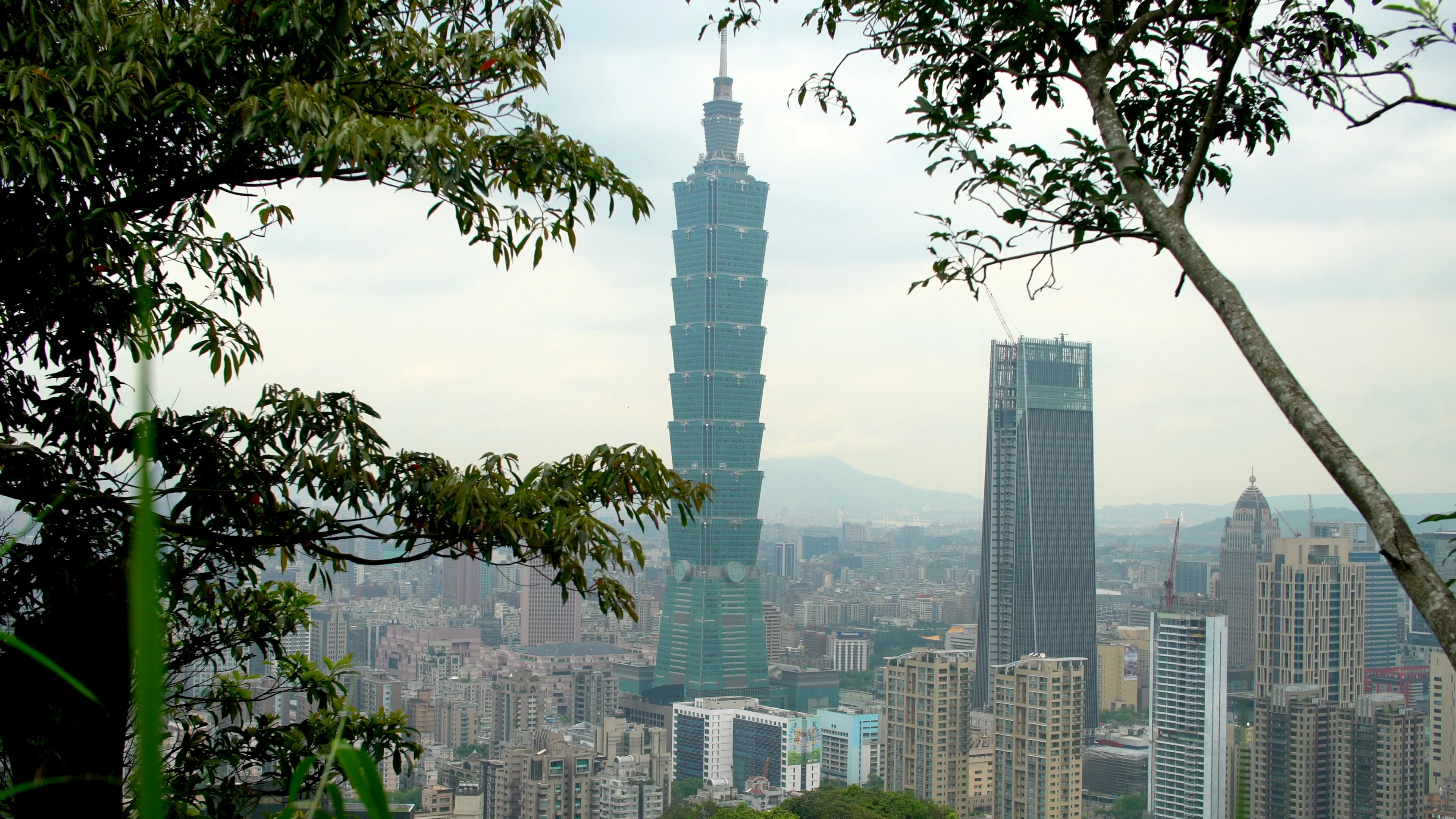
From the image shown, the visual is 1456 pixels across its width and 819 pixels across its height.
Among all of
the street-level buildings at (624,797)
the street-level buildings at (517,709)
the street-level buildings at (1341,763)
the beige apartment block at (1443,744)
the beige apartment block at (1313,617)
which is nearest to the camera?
the street-level buildings at (1341,763)

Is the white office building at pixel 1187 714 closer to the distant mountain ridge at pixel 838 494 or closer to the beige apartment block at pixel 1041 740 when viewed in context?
the beige apartment block at pixel 1041 740

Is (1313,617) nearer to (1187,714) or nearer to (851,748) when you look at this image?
(1187,714)

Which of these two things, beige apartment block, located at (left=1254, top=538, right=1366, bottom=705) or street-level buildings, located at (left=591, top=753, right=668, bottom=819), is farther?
beige apartment block, located at (left=1254, top=538, right=1366, bottom=705)

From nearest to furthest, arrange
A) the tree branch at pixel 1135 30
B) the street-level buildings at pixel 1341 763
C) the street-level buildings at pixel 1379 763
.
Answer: the tree branch at pixel 1135 30, the street-level buildings at pixel 1341 763, the street-level buildings at pixel 1379 763

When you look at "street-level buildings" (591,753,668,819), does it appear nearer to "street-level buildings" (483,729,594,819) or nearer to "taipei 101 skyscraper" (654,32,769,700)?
"street-level buildings" (483,729,594,819)

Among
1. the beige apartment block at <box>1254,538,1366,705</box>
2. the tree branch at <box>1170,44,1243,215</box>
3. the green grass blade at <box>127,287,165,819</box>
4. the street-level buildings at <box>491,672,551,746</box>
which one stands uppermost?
the tree branch at <box>1170,44,1243,215</box>

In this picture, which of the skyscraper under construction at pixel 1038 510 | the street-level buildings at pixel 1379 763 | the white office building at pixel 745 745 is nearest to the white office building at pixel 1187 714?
the street-level buildings at pixel 1379 763

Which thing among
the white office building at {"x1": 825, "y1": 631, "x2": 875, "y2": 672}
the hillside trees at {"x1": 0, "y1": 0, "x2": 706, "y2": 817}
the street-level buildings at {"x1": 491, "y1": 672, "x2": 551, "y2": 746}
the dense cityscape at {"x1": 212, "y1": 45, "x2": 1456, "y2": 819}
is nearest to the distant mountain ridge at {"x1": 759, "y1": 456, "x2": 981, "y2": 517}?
the dense cityscape at {"x1": 212, "y1": 45, "x2": 1456, "y2": 819}
